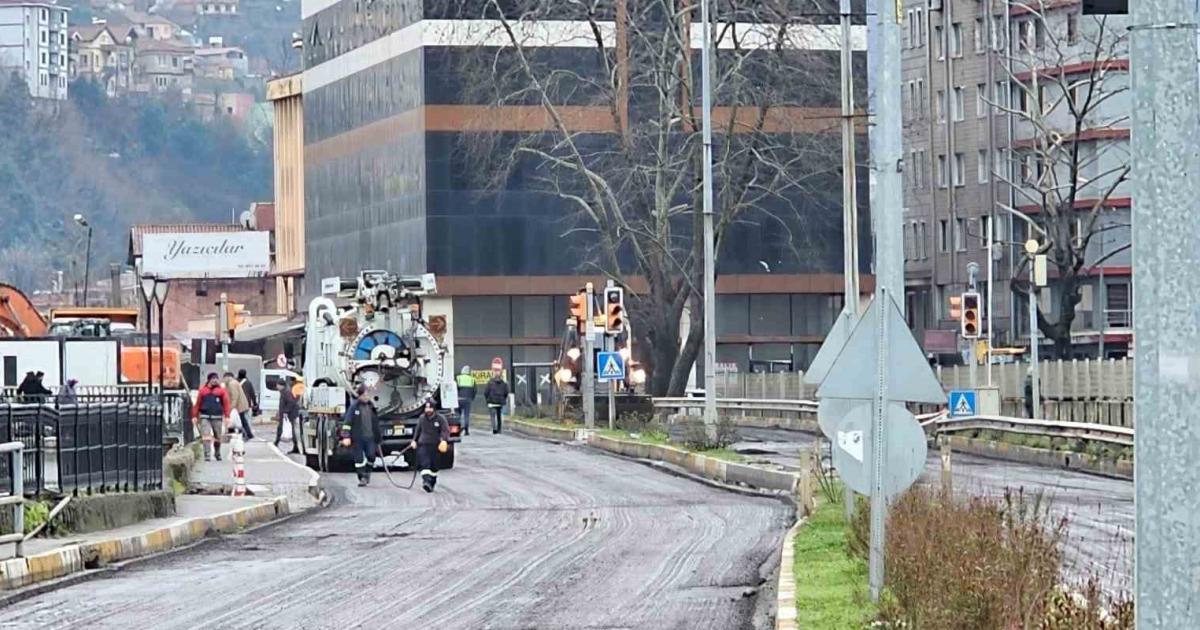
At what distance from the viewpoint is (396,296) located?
43.5 meters

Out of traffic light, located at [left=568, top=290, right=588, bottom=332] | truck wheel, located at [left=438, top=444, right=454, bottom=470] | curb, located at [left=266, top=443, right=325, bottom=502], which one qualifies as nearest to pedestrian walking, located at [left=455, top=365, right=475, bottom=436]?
traffic light, located at [left=568, top=290, right=588, bottom=332]

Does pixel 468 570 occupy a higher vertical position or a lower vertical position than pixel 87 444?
lower

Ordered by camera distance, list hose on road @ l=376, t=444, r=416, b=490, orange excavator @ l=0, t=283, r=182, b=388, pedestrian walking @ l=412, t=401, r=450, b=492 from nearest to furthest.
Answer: pedestrian walking @ l=412, t=401, r=450, b=492, hose on road @ l=376, t=444, r=416, b=490, orange excavator @ l=0, t=283, r=182, b=388

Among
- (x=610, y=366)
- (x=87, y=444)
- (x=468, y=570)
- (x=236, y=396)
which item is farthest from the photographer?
(x=610, y=366)

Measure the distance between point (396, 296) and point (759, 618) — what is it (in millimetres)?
26828

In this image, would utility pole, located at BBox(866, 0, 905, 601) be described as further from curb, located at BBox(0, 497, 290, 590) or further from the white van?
the white van

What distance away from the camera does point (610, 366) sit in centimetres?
5269

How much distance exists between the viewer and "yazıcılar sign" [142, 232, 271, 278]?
135375mm

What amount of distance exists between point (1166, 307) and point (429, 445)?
3087 centimetres

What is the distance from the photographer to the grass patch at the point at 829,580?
50.3 feet

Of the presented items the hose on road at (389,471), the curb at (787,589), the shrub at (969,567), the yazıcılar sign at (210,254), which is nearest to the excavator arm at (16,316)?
the hose on road at (389,471)

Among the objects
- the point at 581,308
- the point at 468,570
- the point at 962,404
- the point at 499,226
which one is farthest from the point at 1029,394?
the point at 468,570

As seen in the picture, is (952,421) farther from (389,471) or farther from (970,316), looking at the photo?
(389,471)

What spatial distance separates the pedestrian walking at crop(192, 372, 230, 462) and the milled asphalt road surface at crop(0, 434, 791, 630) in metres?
9.79
